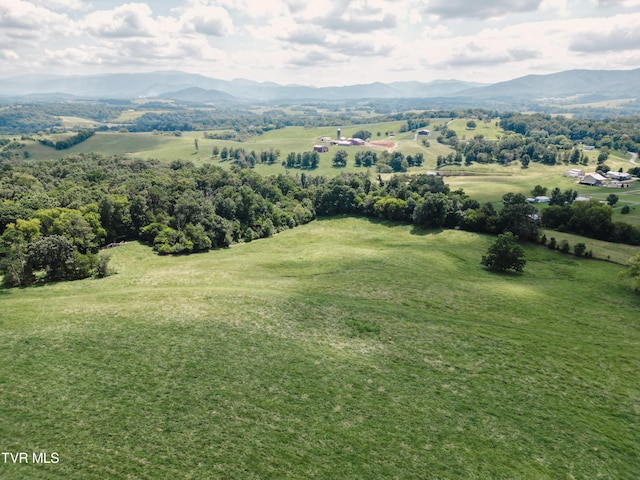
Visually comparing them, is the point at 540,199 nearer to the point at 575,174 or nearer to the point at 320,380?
the point at 575,174

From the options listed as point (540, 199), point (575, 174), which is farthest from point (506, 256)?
point (575, 174)

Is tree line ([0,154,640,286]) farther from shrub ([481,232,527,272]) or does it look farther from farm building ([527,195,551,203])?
farm building ([527,195,551,203])

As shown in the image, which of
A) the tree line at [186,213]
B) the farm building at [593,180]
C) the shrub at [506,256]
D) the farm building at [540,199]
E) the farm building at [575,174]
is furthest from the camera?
the farm building at [575,174]

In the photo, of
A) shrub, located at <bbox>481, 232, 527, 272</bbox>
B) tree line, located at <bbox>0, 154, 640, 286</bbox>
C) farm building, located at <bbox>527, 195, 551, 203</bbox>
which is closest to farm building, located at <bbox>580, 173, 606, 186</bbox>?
farm building, located at <bbox>527, 195, 551, 203</bbox>

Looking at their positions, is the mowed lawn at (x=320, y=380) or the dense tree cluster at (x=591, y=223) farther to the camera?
the dense tree cluster at (x=591, y=223)

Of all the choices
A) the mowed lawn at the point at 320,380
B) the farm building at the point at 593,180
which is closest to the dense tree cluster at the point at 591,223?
the mowed lawn at the point at 320,380

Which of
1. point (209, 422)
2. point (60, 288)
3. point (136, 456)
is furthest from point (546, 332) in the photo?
point (60, 288)

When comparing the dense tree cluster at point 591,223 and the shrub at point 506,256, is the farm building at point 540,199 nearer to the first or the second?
the dense tree cluster at point 591,223

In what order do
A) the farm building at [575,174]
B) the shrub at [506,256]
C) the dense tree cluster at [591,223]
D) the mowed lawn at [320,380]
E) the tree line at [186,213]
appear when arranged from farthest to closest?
the farm building at [575,174] → the dense tree cluster at [591,223] → the shrub at [506,256] → the tree line at [186,213] → the mowed lawn at [320,380]
